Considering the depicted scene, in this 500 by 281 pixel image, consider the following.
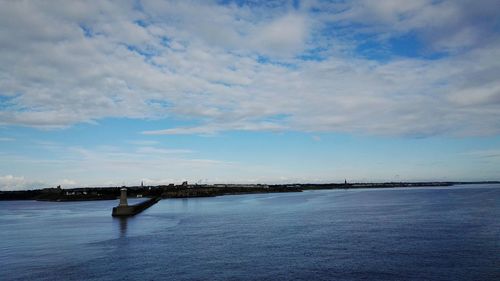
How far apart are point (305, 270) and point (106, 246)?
16.2 meters

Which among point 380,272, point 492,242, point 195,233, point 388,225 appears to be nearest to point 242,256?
point 380,272

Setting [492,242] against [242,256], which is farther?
[492,242]

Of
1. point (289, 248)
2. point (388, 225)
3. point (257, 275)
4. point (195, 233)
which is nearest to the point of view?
point (257, 275)

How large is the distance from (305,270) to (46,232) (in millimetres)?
29978

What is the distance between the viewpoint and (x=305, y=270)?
2205 cm

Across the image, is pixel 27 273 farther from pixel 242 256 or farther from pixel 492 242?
pixel 492 242

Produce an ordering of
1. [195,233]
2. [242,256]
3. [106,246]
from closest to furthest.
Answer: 1. [242,256]
2. [106,246]
3. [195,233]

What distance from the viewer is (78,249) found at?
96.7 feet

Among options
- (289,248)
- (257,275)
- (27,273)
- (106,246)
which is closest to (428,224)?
(289,248)

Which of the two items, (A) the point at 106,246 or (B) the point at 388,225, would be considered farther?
(B) the point at 388,225

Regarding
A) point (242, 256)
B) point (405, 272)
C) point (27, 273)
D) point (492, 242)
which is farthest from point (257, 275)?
point (492, 242)

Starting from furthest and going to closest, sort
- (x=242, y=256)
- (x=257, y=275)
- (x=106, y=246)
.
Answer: (x=106, y=246) < (x=242, y=256) < (x=257, y=275)

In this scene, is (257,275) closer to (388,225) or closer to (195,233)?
(195,233)

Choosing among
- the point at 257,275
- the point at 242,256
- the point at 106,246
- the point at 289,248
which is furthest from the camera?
the point at 106,246
